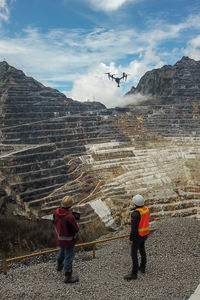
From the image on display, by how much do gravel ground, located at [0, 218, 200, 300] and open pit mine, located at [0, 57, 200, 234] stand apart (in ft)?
44.8

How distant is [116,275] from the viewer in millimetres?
6613

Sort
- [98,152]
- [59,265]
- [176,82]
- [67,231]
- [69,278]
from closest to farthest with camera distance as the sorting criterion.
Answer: [67,231] < [69,278] < [59,265] < [98,152] < [176,82]

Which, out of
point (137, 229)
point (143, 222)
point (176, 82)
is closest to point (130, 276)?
point (137, 229)

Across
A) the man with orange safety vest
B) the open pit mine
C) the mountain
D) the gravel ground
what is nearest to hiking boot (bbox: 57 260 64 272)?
the gravel ground

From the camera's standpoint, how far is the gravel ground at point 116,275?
18.3 ft

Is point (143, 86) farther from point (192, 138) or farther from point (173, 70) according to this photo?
point (192, 138)

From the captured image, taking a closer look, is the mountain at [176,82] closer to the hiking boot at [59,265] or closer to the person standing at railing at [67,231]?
the hiking boot at [59,265]

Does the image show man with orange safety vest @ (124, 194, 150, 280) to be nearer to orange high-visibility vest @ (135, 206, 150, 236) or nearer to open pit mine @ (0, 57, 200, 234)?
orange high-visibility vest @ (135, 206, 150, 236)

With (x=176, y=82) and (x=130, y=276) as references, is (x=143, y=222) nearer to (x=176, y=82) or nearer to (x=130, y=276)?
(x=130, y=276)

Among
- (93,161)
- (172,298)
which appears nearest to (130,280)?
(172,298)

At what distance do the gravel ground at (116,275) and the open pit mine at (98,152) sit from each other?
1367 centimetres

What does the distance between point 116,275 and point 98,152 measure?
94.1 ft

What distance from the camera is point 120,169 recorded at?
31875mm

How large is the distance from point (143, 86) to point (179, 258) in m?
58.4
